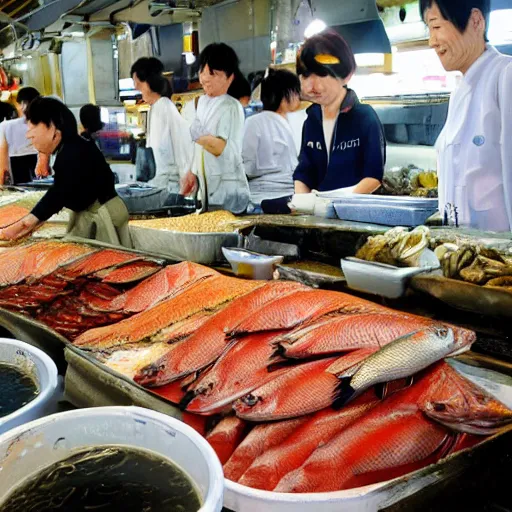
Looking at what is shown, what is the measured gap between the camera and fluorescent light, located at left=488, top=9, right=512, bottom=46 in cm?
331

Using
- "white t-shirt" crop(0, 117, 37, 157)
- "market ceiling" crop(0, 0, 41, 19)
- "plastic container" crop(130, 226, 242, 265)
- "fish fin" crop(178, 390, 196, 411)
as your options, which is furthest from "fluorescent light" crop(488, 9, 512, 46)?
"market ceiling" crop(0, 0, 41, 19)

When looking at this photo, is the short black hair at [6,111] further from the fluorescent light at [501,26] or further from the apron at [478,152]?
the apron at [478,152]

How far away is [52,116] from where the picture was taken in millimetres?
3072

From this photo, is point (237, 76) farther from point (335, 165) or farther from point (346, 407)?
point (346, 407)

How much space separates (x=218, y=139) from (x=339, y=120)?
121 cm

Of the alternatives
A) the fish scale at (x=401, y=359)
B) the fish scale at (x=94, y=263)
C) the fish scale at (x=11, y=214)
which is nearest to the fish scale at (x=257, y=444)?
the fish scale at (x=401, y=359)

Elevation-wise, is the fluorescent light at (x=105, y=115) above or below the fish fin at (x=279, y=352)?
above

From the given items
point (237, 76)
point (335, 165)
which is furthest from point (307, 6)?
point (335, 165)

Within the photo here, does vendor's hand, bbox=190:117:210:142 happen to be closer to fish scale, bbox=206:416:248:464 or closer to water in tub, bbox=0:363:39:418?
water in tub, bbox=0:363:39:418

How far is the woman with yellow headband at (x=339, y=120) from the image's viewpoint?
3.30 metres

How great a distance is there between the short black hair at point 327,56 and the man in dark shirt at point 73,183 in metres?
1.39

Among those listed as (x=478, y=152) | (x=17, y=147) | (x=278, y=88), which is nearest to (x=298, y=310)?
(x=478, y=152)

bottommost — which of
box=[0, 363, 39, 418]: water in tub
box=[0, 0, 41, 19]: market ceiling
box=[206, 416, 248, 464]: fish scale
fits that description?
box=[206, 416, 248, 464]: fish scale

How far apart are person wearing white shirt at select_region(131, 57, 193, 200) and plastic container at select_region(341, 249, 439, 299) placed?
3.82 metres
